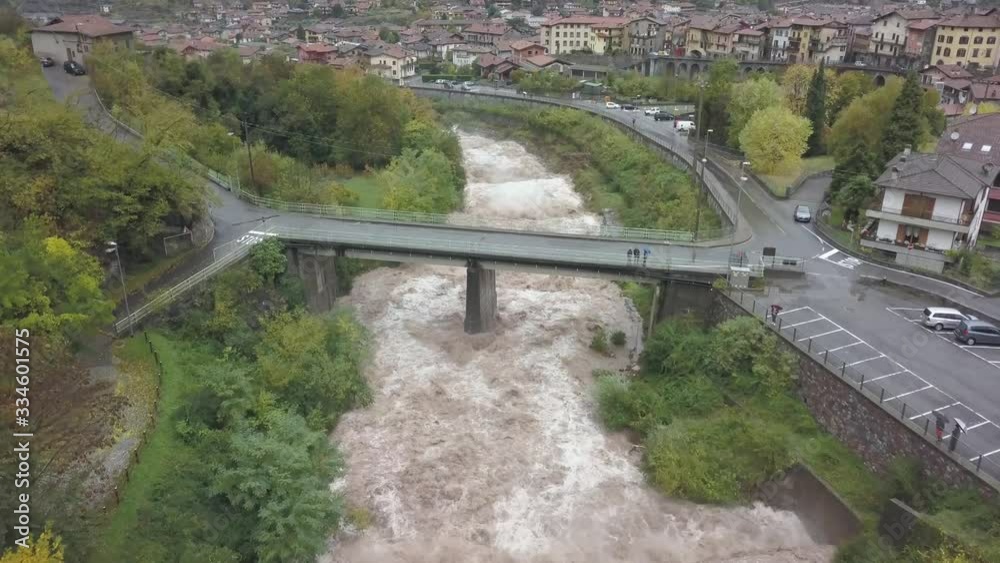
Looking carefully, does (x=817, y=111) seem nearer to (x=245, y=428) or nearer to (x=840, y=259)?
(x=840, y=259)

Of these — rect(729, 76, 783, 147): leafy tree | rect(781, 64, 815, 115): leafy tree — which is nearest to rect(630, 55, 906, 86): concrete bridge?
rect(781, 64, 815, 115): leafy tree

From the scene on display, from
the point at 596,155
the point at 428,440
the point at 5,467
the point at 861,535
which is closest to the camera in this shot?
the point at 5,467

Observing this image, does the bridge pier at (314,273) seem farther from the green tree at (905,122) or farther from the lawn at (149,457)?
the green tree at (905,122)

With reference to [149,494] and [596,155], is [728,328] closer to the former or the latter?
[149,494]

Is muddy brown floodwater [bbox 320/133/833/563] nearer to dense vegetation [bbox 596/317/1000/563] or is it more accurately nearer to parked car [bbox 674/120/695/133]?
dense vegetation [bbox 596/317/1000/563]

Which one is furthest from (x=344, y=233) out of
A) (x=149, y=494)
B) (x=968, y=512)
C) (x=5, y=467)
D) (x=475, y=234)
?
(x=968, y=512)
